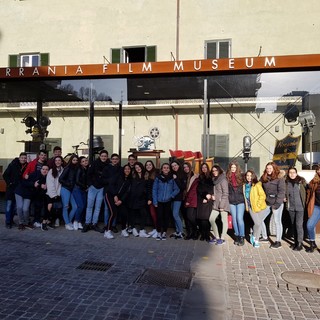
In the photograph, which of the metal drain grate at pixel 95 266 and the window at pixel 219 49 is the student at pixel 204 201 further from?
the window at pixel 219 49

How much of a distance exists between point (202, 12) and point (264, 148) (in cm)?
954

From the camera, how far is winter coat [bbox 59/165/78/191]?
8102mm

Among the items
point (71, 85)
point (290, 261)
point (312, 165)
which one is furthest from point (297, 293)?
point (71, 85)

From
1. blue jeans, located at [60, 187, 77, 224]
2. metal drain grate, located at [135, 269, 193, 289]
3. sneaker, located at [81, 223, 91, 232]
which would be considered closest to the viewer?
metal drain grate, located at [135, 269, 193, 289]

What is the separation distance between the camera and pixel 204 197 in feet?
24.1

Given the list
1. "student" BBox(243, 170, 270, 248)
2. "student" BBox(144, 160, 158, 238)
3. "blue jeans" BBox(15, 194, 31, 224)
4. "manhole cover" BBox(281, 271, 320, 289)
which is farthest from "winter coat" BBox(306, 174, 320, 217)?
"blue jeans" BBox(15, 194, 31, 224)

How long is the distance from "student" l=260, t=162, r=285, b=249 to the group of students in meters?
0.02

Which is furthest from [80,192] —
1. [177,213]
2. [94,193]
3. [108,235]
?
[177,213]

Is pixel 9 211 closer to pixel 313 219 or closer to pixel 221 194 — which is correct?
pixel 221 194

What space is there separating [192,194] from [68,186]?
114 inches

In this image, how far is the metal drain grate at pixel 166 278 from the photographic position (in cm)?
484

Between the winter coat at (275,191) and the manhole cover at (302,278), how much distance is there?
5.68 ft

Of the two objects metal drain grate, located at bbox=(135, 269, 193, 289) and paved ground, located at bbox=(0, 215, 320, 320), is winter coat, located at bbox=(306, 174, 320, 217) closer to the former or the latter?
paved ground, located at bbox=(0, 215, 320, 320)

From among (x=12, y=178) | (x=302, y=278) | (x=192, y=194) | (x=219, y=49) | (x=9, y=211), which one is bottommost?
(x=302, y=278)
